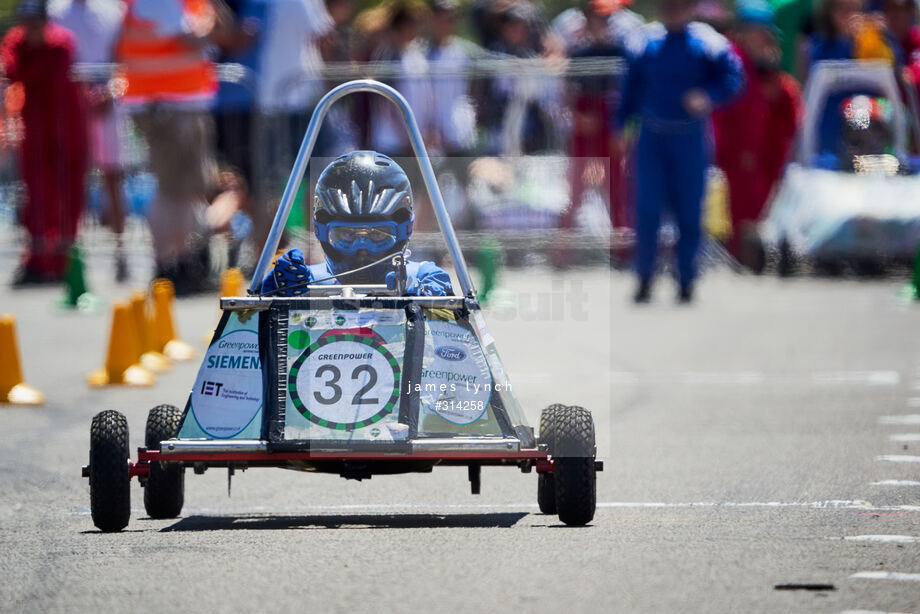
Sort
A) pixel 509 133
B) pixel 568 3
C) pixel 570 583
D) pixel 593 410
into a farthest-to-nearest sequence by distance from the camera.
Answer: pixel 568 3
pixel 509 133
pixel 593 410
pixel 570 583

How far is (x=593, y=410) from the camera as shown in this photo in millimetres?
10773

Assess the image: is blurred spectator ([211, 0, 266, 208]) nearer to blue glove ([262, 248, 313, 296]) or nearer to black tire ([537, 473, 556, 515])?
blue glove ([262, 248, 313, 296])

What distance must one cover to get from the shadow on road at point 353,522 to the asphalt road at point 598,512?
0.03 m

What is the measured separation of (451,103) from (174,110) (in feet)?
9.22

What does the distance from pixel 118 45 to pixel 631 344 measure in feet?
20.4

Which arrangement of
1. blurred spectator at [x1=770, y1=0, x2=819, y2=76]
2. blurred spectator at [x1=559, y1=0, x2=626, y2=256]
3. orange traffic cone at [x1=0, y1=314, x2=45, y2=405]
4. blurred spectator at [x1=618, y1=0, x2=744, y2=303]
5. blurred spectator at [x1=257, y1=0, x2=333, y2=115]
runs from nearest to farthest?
orange traffic cone at [x1=0, y1=314, x2=45, y2=405] < blurred spectator at [x1=618, y1=0, x2=744, y2=303] < blurred spectator at [x1=257, y1=0, x2=333, y2=115] < blurred spectator at [x1=559, y1=0, x2=626, y2=256] < blurred spectator at [x1=770, y1=0, x2=819, y2=76]

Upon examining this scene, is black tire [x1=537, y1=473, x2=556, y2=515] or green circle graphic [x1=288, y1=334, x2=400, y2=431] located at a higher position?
green circle graphic [x1=288, y1=334, x2=400, y2=431]

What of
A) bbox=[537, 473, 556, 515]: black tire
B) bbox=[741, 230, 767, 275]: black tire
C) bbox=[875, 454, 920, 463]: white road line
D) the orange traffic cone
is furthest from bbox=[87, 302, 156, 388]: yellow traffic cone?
bbox=[741, 230, 767, 275]: black tire

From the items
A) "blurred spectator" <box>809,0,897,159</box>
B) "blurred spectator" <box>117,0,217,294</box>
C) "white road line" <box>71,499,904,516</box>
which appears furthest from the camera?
"blurred spectator" <box>809,0,897,159</box>

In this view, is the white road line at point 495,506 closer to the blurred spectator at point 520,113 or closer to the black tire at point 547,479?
the black tire at point 547,479

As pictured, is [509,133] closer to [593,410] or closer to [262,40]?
[262,40]

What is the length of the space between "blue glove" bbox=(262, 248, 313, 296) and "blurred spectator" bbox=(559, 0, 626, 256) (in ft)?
38.3

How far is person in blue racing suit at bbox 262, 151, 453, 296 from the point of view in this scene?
7484 mm

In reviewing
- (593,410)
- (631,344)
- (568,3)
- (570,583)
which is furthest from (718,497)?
(568,3)
